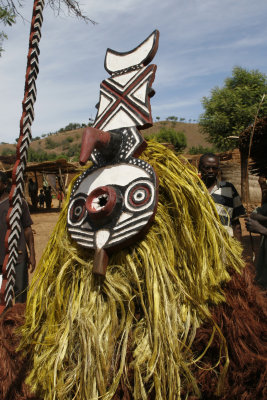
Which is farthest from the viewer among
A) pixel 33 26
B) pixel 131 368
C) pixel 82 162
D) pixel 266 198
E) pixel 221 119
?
pixel 221 119

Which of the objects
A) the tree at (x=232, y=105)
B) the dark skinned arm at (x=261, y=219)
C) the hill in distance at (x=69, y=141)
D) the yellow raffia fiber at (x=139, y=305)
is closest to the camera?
the yellow raffia fiber at (x=139, y=305)

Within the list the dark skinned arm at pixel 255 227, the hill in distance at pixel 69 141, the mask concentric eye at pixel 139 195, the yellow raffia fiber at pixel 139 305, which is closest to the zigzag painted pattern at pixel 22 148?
the yellow raffia fiber at pixel 139 305

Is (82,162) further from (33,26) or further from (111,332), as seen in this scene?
(111,332)

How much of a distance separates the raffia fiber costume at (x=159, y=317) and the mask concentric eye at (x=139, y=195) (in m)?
0.09

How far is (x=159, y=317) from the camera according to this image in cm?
115

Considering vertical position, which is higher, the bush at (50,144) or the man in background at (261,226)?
the bush at (50,144)

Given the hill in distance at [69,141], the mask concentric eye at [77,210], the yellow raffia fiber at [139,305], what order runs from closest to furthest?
1. the yellow raffia fiber at [139,305]
2. the mask concentric eye at [77,210]
3. the hill in distance at [69,141]

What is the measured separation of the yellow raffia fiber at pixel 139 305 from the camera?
3.66 ft

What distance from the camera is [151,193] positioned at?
129 cm

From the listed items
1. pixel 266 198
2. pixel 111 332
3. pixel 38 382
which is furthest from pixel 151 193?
pixel 266 198

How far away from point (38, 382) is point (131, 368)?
36 cm

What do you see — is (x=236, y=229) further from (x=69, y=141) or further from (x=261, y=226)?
(x=69, y=141)

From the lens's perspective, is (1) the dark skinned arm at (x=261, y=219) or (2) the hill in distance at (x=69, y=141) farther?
(2) the hill in distance at (x=69, y=141)

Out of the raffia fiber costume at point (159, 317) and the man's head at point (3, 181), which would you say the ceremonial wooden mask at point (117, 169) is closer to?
the raffia fiber costume at point (159, 317)
